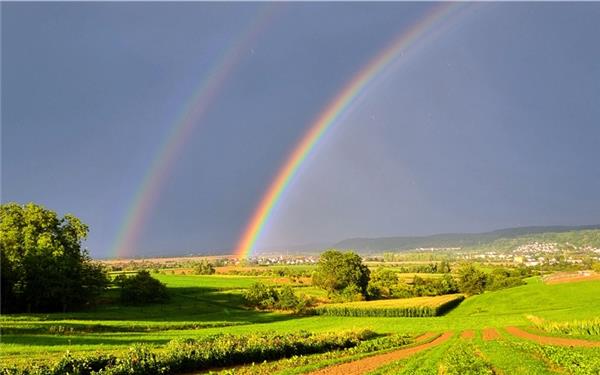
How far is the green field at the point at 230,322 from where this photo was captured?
3575cm

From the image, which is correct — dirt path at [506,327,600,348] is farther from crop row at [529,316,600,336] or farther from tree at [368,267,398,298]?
tree at [368,267,398,298]

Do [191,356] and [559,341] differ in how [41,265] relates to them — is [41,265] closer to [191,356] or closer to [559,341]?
[191,356]

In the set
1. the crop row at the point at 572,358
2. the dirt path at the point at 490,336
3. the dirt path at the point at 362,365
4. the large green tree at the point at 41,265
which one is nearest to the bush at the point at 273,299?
the large green tree at the point at 41,265

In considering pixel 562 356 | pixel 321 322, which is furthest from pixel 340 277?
pixel 562 356

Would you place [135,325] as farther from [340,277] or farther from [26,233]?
[340,277]

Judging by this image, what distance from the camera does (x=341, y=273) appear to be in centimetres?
10962

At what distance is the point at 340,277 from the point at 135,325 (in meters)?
60.9

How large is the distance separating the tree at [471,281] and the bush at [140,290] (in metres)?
82.4

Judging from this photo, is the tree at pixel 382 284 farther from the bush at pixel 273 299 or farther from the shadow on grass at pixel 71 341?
the shadow on grass at pixel 71 341

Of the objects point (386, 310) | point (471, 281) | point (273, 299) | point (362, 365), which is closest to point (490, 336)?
point (362, 365)

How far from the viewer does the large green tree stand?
218 feet

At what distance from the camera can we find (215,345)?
32.9 m

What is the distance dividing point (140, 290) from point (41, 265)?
820 inches

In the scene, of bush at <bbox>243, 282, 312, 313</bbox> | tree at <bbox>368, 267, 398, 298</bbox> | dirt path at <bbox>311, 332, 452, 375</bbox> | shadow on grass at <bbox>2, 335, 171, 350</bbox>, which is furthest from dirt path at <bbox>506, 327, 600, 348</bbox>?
tree at <bbox>368, 267, 398, 298</bbox>
